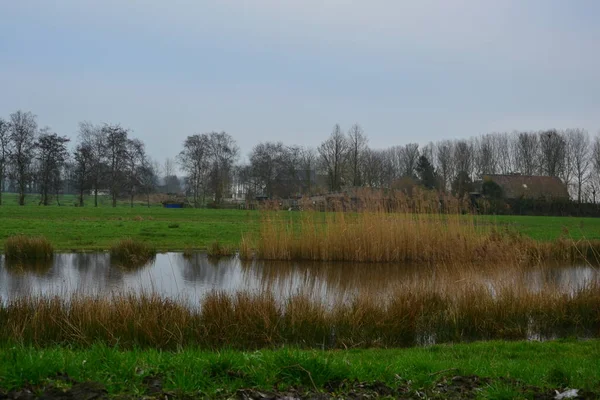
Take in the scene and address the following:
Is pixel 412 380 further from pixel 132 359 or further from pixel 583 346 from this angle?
pixel 583 346

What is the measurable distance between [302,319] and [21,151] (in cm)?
5059

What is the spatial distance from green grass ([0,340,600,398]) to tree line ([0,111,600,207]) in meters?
40.7

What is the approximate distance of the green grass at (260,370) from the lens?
392cm

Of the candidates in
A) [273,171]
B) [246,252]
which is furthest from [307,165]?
[246,252]

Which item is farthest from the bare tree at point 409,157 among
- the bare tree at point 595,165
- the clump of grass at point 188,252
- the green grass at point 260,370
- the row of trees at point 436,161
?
the green grass at point 260,370

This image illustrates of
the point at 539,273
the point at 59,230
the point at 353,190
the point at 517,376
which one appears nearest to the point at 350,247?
the point at 353,190

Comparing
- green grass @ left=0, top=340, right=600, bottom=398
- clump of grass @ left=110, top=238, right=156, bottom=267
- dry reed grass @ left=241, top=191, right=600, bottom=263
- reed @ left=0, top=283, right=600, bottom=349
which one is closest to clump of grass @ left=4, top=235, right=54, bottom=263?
clump of grass @ left=110, top=238, right=156, bottom=267

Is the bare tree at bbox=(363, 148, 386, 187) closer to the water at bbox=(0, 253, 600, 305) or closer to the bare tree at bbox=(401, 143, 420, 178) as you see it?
the bare tree at bbox=(401, 143, 420, 178)

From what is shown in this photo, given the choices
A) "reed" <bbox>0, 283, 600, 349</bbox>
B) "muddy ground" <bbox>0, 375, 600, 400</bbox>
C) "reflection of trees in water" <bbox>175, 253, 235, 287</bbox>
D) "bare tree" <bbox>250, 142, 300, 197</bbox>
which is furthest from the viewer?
"bare tree" <bbox>250, 142, 300, 197</bbox>

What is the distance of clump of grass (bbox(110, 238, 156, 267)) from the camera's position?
14773 mm

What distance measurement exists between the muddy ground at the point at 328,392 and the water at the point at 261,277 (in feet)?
13.6

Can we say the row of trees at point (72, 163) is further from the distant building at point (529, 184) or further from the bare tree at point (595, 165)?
the bare tree at point (595, 165)

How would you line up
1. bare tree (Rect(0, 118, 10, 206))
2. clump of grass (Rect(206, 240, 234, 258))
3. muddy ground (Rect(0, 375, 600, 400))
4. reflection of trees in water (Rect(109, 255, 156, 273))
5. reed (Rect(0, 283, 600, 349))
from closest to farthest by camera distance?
muddy ground (Rect(0, 375, 600, 400)), reed (Rect(0, 283, 600, 349)), reflection of trees in water (Rect(109, 255, 156, 273)), clump of grass (Rect(206, 240, 234, 258)), bare tree (Rect(0, 118, 10, 206))

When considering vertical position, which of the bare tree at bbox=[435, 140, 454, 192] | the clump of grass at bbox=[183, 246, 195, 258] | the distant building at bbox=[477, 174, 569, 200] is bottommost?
the clump of grass at bbox=[183, 246, 195, 258]
